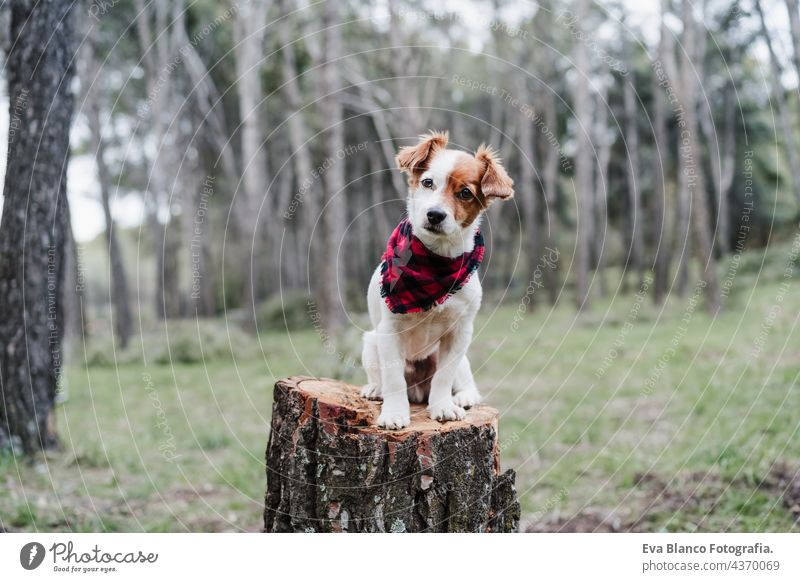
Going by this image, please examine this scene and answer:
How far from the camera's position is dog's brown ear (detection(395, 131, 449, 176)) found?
130 inches

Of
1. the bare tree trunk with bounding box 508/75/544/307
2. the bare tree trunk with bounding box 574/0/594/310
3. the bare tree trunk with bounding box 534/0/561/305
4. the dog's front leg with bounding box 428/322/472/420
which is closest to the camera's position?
the dog's front leg with bounding box 428/322/472/420

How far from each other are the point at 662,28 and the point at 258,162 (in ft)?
32.2

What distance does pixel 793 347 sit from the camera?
9508mm

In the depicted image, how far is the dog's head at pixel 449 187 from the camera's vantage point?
122 inches

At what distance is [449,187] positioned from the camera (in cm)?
316

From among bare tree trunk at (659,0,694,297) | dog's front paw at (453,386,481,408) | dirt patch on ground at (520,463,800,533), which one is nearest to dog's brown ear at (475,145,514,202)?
dog's front paw at (453,386,481,408)

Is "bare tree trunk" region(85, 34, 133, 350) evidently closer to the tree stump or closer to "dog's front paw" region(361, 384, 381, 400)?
"dog's front paw" region(361, 384, 381, 400)

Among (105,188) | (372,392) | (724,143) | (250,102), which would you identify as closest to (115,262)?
(105,188)

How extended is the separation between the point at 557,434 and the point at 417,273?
4920mm

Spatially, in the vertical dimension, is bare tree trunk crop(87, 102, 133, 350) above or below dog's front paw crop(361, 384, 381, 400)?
above

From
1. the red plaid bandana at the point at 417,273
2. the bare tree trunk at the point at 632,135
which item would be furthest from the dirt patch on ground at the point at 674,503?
the bare tree trunk at the point at 632,135

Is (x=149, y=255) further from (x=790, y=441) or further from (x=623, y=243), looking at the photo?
(x=790, y=441)
